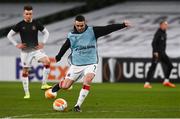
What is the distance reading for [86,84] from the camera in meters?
14.8

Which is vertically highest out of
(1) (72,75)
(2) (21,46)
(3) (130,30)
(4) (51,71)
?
(2) (21,46)

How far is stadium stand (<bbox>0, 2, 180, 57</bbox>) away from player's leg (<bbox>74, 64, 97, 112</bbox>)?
13.6 metres

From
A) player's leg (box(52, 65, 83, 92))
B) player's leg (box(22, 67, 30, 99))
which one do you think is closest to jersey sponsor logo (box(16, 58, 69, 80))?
player's leg (box(22, 67, 30, 99))

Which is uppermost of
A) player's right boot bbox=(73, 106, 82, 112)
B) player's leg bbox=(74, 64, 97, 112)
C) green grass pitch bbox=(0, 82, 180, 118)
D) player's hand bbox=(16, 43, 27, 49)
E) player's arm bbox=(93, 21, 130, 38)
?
player's arm bbox=(93, 21, 130, 38)

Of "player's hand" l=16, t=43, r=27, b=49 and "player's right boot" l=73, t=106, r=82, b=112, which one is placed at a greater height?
"player's hand" l=16, t=43, r=27, b=49

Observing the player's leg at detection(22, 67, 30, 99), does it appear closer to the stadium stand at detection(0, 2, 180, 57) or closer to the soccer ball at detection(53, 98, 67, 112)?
the soccer ball at detection(53, 98, 67, 112)

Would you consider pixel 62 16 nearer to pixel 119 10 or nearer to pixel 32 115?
pixel 119 10

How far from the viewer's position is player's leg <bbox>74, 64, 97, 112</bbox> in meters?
14.6

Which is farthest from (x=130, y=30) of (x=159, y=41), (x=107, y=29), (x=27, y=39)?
(x=107, y=29)

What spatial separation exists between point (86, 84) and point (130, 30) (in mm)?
19540

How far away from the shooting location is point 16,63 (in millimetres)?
28172

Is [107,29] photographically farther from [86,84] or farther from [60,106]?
[60,106]

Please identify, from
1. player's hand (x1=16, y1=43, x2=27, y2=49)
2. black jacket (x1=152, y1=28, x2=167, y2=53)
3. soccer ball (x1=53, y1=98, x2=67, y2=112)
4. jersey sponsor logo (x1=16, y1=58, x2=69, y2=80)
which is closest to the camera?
soccer ball (x1=53, y1=98, x2=67, y2=112)

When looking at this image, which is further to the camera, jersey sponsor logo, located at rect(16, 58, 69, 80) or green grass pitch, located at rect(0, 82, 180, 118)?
jersey sponsor logo, located at rect(16, 58, 69, 80)
